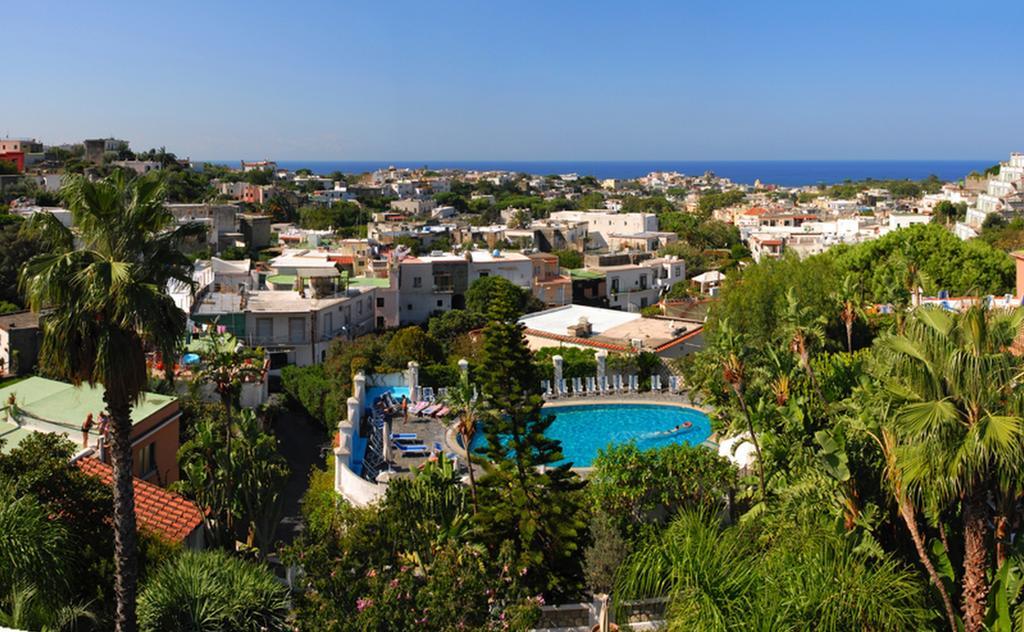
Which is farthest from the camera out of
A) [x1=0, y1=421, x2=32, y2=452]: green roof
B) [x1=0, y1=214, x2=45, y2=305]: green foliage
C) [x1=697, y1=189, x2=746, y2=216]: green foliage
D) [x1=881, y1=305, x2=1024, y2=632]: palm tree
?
[x1=697, y1=189, x2=746, y2=216]: green foliage

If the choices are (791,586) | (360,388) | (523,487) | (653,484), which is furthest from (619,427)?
(791,586)

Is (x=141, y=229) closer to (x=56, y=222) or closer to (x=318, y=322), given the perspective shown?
(x=56, y=222)

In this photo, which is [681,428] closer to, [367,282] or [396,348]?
[396,348]

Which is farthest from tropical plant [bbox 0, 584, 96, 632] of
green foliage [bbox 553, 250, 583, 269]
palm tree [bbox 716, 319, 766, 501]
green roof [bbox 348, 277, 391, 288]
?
green foliage [bbox 553, 250, 583, 269]

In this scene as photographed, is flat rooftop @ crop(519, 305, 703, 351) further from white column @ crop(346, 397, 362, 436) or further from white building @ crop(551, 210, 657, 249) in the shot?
white building @ crop(551, 210, 657, 249)

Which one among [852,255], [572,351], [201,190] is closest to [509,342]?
[572,351]

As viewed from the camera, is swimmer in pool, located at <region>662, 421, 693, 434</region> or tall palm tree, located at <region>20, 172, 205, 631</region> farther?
swimmer in pool, located at <region>662, 421, 693, 434</region>

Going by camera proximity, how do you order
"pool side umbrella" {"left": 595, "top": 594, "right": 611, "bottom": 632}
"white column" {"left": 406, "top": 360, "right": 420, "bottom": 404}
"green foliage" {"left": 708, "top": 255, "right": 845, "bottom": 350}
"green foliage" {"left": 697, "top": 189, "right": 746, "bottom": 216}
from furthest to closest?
"green foliage" {"left": 697, "top": 189, "right": 746, "bottom": 216} < "green foliage" {"left": 708, "top": 255, "right": 845, "bottom": 350} < "white column" {"left": 406, "top": 360, "right": 420, "bottom": 404} < "pool side umbrella" {"left": 595, "top": 594, "right": 611, "bottom": 632}
